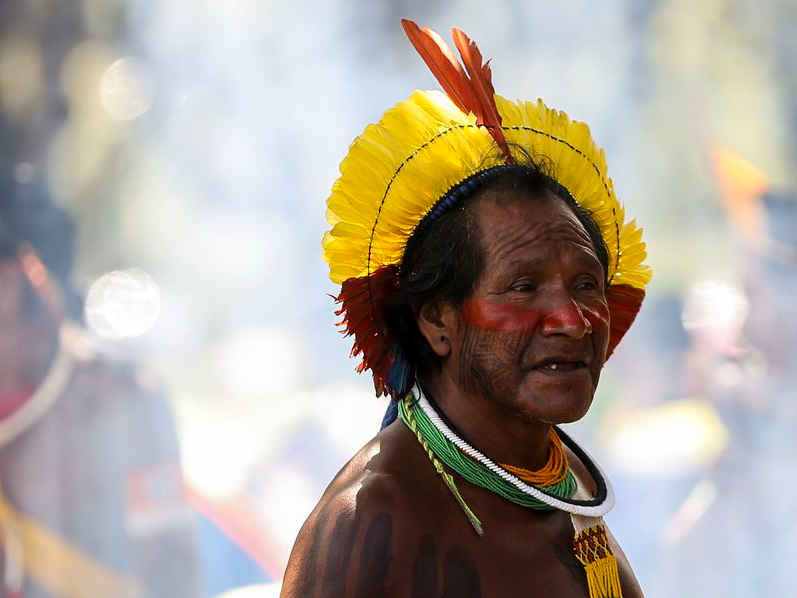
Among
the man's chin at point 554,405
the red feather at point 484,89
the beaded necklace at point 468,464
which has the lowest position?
the beaded necklace at point 468,464

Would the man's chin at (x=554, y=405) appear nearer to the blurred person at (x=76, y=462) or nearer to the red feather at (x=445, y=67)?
the red feather at (x=445, y=67)

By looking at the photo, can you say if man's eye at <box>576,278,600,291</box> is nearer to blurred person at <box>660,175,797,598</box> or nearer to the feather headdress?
the feather headdress

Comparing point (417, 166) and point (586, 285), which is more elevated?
point (417, 166)

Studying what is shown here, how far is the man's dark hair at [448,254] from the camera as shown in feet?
6.93

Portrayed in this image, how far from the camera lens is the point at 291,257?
579cm

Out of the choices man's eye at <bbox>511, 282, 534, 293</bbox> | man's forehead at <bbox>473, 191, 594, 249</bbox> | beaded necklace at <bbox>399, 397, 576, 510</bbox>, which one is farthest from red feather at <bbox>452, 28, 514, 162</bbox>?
beaded necklace at <bbox>399, 397, 576, 510</bbox>

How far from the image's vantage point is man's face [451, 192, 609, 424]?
2.01 metres

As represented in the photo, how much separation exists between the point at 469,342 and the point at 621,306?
24.2 inches

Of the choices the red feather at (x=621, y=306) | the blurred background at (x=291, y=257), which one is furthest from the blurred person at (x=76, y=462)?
the red feather at (x=621, y=306)

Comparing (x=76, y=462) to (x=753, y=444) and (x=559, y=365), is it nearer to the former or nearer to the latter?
(x=753, y=444)

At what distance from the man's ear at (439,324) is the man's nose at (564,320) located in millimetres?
200

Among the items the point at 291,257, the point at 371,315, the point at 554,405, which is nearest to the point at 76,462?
the point at 291,257

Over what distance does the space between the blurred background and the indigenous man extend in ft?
11.4

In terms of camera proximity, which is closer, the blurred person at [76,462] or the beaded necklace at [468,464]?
the beaded necklace at [468,464]
